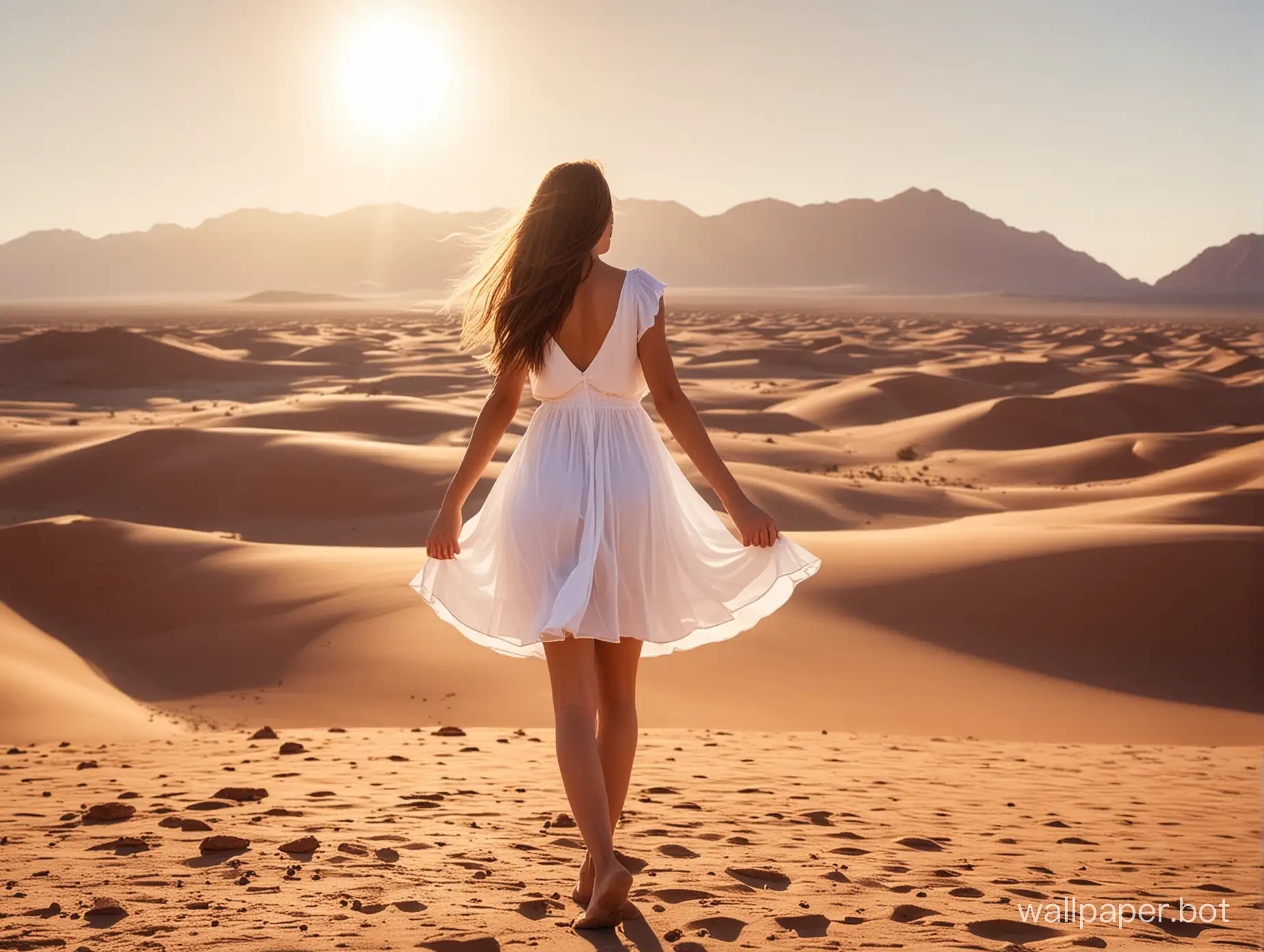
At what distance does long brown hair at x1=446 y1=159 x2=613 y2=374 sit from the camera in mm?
3559

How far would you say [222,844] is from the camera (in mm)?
4164

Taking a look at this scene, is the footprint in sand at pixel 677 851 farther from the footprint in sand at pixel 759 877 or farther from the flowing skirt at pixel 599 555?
the flowing skirt at pixel 599 555

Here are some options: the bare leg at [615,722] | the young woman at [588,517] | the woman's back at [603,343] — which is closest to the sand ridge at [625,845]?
the bare leg at [615,722]

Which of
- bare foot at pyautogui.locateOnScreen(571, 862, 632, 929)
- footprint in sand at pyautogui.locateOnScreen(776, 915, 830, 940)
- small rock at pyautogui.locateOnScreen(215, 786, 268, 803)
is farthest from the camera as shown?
small rock at pyautogui.locateOnScreen(215, 786, 268, 803)

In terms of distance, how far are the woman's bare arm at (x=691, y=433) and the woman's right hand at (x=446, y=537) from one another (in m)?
0.68

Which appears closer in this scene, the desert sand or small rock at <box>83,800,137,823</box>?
the desert sand

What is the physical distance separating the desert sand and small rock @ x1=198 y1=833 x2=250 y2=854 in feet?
0.14

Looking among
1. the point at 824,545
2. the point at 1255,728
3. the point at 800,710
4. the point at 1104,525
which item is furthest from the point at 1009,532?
the point at 800,710

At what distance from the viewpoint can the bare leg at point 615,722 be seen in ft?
12.0

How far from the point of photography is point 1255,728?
8.57 meters

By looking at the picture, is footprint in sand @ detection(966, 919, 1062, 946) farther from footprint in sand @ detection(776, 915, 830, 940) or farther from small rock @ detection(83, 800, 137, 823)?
small rock @ detection(83, 800, 137, 823)

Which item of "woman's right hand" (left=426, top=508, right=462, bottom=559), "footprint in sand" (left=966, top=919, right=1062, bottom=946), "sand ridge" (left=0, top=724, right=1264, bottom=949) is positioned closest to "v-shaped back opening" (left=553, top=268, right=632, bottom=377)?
"woman's right hand" (left=426, top=508, right=462, bottom=559)

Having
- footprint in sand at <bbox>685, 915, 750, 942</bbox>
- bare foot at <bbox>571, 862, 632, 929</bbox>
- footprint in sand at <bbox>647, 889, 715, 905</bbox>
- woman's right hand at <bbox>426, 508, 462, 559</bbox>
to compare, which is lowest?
footprint in sand at <bbox>647, 889, 715, 905</bbox>

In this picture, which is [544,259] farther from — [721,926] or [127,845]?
[127,845]
